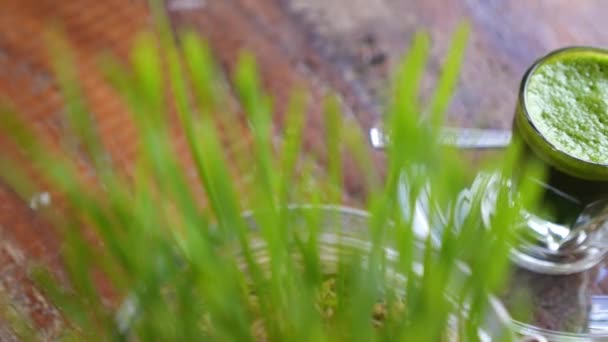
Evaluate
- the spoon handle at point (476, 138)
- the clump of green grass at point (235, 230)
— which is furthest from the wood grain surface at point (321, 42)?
the clump of green grass at point (235, 230)

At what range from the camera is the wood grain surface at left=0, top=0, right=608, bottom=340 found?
0.52m

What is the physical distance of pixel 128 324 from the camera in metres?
0.25

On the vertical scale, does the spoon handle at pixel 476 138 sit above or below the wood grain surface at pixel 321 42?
below

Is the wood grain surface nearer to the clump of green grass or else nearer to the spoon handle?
the spoon handle

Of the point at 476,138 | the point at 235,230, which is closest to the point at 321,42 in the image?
the point at 476,138

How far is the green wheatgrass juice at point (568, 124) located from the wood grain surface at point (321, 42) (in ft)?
0.24

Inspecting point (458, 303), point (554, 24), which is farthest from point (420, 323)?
point (554, 24)

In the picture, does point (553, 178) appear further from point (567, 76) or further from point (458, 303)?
point (458, 303)

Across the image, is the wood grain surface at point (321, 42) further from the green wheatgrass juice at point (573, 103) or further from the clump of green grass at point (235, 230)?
the clump of green grass at point (235, 230)

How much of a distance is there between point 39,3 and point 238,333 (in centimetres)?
41

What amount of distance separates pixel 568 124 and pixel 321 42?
183 mm

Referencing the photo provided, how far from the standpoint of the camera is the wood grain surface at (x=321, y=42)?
0.52m

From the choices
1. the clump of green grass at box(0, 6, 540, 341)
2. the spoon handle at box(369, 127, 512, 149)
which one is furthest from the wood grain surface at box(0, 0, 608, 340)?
the clump of green grass at box(0, 6, 540, 341)

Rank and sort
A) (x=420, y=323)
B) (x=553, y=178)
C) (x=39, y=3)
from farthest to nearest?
(x=39, y=3) < (x=553, y=178) < (x=420, y=323)
